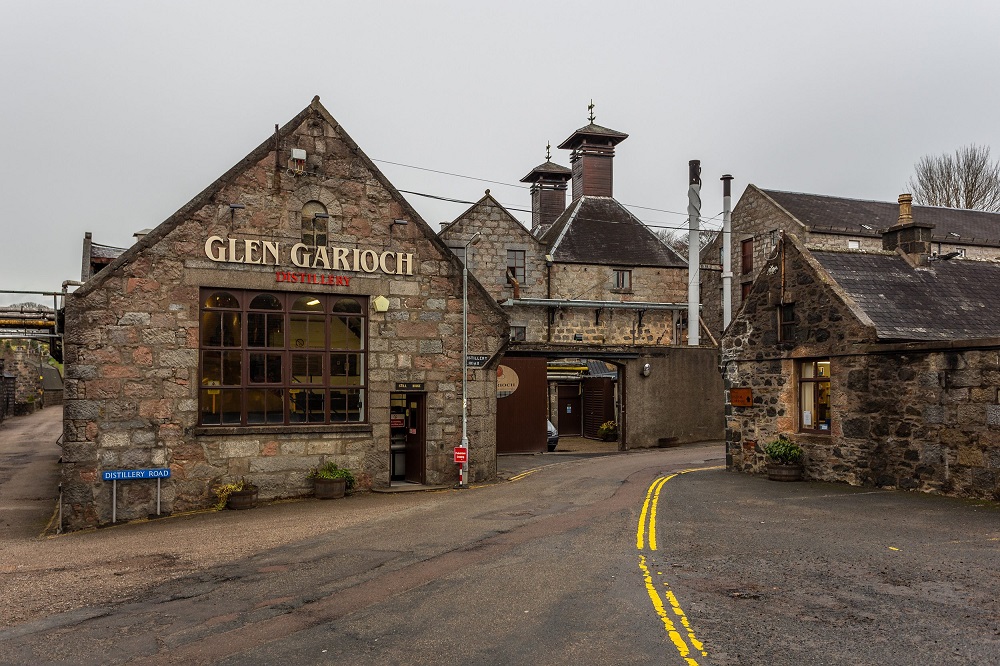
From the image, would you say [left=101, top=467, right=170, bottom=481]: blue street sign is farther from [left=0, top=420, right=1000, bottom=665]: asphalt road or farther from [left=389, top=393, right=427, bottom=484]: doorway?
[left=389, top=393, right=427, bottom=484]: doorway

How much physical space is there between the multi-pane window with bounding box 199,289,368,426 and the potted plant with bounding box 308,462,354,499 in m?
0.97

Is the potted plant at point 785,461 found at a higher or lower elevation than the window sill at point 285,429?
lower

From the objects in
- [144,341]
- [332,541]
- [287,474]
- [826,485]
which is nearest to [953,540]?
[826,485]

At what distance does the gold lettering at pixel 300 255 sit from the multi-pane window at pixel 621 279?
2267cm

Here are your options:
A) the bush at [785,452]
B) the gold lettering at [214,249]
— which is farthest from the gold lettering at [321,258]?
the bush at [785,452]

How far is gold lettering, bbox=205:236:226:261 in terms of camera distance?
14914 mm

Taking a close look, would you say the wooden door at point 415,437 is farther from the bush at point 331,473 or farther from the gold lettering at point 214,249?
the gold lettering at point 214,249

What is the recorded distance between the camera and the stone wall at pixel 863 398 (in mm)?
13656

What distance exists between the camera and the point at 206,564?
10164 mm

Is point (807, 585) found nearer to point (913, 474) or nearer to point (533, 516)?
point (533, 516)

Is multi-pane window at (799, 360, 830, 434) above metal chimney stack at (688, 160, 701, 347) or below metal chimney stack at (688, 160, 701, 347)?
below

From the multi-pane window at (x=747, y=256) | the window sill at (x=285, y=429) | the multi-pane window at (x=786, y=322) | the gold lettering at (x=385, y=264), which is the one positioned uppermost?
the multi-pane window at (x=747, y=256)

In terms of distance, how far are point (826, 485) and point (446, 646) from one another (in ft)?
39.1

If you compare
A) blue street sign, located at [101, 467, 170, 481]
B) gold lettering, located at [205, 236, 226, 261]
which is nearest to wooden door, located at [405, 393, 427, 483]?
gold lettering, located at [205, 236, 226, 261]
